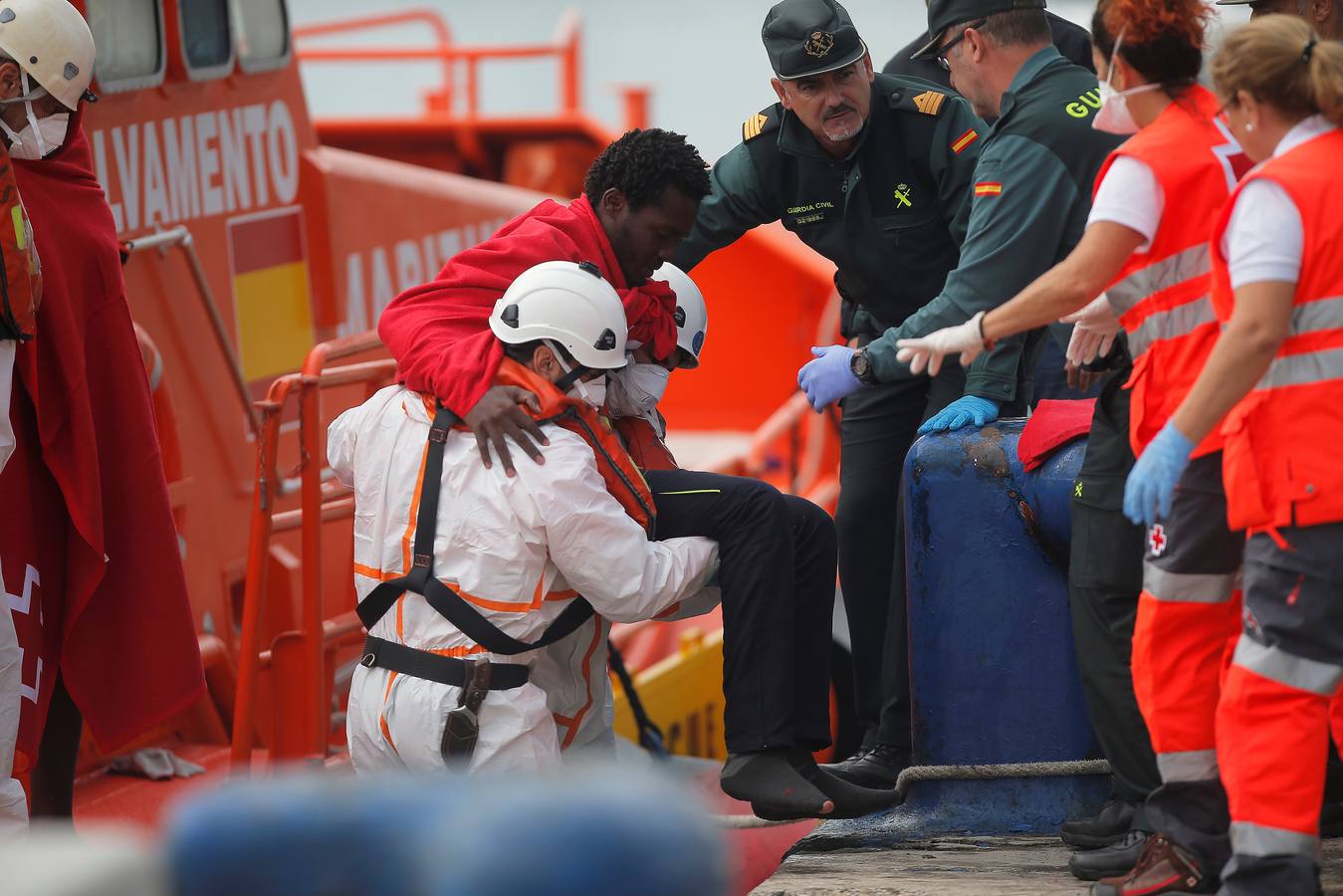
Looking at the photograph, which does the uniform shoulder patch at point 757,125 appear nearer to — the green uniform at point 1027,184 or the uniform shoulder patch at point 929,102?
the uniform shoulder patch at point 929,102

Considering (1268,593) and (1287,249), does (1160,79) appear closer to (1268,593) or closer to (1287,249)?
(1287,249)

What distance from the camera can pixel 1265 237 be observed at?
97.0 inches

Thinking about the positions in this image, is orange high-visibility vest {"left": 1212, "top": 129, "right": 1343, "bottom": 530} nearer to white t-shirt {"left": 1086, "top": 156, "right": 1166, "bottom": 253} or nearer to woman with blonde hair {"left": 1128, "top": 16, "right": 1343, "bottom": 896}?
woman with blonde hair {"left": 1128, "top": 16, "right": 1343, "bottom": 896}

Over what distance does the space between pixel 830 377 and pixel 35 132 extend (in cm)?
179

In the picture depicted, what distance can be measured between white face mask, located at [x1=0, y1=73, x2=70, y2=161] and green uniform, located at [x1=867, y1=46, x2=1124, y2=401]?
1886 mm

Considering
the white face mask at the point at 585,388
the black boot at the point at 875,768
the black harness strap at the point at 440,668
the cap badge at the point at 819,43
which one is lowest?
the black boot at the point at 875,768

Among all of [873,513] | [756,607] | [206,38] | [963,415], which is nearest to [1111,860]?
[756,607]

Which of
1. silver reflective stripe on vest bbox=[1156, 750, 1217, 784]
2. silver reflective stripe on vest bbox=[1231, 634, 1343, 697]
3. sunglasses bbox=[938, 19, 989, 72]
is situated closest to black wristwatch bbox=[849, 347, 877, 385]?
sunglasses bbox=[938, 19, 989, 72]

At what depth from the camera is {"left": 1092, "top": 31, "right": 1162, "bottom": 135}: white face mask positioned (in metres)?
2.81

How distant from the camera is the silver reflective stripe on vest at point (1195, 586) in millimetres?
2742

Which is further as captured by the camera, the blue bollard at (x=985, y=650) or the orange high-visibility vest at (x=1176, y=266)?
the blue bollard at (x=985, y=650)

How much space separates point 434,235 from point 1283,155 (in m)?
4.96

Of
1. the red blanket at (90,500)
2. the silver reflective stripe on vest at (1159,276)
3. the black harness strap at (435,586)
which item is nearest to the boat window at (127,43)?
the red blanket at (90,500)

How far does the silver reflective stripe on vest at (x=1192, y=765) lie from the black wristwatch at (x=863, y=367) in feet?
3.60
